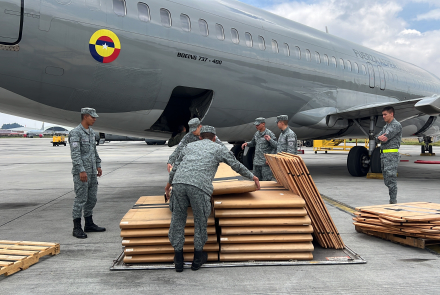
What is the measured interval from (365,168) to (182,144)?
29.0ft

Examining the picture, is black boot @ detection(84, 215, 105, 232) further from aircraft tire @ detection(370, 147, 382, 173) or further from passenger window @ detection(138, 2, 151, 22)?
aircraft tire @ detection(370, 147, 382, 173)

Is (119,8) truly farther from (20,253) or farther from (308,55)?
(308,55)

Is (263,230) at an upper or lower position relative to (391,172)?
lower

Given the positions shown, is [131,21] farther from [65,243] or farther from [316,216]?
[316,216]

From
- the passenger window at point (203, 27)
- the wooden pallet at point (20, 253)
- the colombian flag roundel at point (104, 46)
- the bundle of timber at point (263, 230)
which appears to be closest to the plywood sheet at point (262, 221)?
the bundle of timber at point (263, 230)

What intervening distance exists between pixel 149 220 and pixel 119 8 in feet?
14.3

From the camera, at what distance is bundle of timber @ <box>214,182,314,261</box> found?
4.13 m

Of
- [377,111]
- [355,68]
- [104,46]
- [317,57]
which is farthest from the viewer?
[355,68]

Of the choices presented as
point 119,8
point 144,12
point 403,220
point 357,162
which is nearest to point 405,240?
point 403,220

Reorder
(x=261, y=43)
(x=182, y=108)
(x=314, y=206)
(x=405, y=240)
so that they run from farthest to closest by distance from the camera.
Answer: (x=261, y=43), (x=182, y=108), (x=405, y=240), (x=314, y=206)

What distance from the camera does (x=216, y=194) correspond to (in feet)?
14.3

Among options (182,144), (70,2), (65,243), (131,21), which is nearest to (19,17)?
(70,2)

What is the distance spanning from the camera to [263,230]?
417 centimetres

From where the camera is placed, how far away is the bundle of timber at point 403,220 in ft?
15.0
